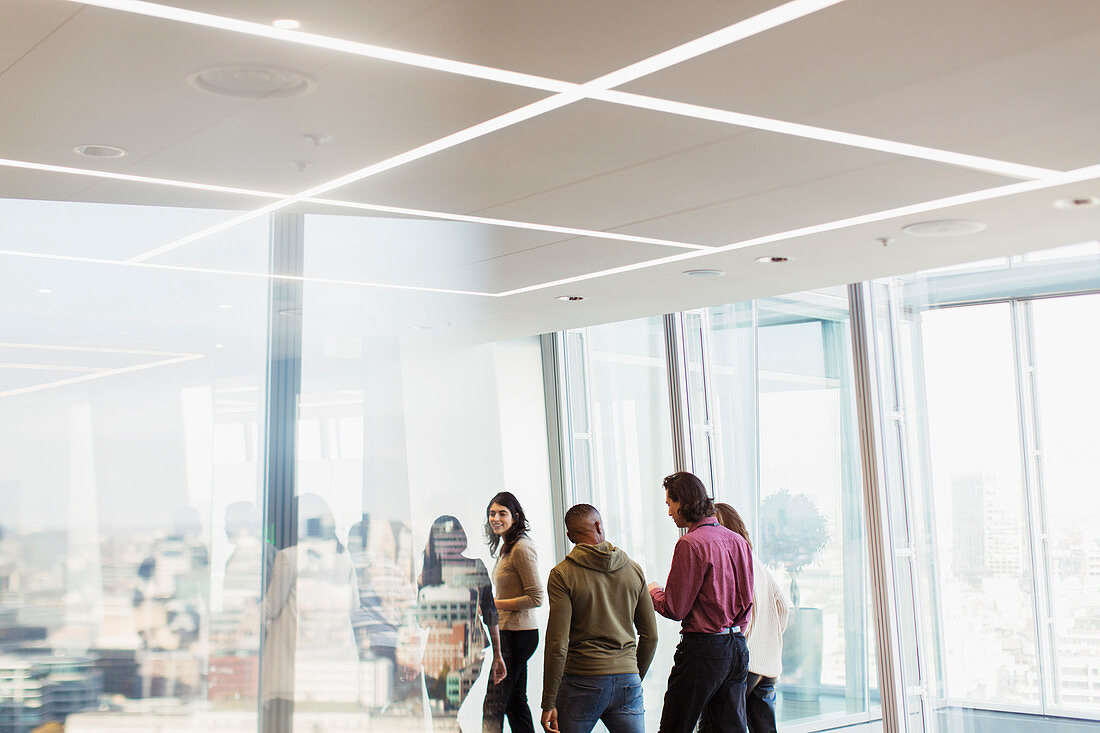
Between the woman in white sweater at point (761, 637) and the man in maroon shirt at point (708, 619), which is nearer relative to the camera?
the man in maroon shirt at point (708, 619)

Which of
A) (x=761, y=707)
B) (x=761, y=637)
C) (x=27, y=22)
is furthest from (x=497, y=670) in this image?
(x=27, y=22)

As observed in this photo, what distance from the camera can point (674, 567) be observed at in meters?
5.17

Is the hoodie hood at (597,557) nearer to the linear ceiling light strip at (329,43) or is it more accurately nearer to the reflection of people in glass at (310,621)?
the reflection of people in glass at (310,621)

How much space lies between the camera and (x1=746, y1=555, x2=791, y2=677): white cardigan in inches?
227

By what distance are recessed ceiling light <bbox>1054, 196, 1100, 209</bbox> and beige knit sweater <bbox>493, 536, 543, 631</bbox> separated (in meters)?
3.19

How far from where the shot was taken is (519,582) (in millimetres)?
5973

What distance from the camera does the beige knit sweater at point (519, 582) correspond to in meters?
5.92

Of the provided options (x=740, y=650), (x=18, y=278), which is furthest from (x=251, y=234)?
(x=740, y=650)

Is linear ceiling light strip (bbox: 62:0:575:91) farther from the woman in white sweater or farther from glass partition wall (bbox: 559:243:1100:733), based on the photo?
glass partition wall (bbox: 559:243:1100:733)

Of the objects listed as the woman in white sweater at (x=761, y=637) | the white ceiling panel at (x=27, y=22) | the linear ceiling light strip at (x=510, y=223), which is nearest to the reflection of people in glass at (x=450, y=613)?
the linear ceiling light strip at (x=510, y=223)

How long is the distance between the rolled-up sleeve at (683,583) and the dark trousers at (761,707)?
109 centimetres

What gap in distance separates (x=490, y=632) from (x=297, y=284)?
7.17 feet

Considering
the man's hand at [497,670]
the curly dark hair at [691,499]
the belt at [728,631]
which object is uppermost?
the curly dark hair at [691,499]

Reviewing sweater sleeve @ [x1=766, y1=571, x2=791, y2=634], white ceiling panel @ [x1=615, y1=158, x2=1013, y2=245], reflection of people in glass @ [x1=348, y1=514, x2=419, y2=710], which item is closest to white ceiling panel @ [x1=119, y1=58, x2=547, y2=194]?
reflection of people in glass @ [x1=348, y1=514, x2=419, y2=710]
